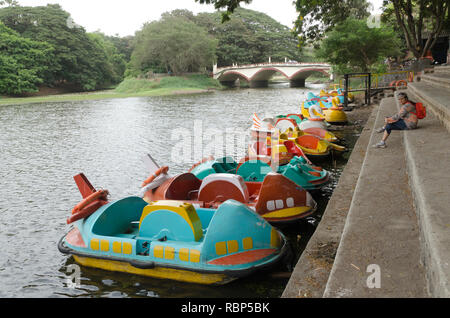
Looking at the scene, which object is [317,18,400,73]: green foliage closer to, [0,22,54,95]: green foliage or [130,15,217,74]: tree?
[130,15,217,74]: tree

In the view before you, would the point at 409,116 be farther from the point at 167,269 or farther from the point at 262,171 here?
the point at 167,269

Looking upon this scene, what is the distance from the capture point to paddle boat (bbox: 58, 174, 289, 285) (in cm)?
492

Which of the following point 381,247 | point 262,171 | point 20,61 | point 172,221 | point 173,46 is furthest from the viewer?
point 173,46

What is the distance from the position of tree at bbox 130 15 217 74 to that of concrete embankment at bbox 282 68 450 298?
5384 centimetres

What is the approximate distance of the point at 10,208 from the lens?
9.04 meters

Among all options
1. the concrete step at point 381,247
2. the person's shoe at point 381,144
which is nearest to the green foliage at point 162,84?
the person's shoe at point 381,144

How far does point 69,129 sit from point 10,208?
12840mm

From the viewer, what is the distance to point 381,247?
11.2 feet

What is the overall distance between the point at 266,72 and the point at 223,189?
58.8 m

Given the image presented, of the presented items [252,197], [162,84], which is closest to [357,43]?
[252,197]

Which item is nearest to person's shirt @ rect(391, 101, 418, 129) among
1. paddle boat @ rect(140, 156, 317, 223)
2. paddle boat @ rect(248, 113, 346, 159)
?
paddle boat @ rect(140, 156, 317, 223)

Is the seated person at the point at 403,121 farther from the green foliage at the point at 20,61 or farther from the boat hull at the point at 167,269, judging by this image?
the green foliage at the point at 20,61

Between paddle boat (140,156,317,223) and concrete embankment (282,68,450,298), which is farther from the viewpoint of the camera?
paddle boat (140,156,317,223)
